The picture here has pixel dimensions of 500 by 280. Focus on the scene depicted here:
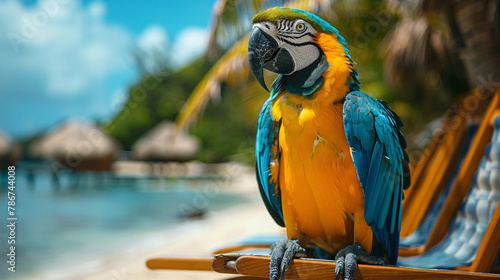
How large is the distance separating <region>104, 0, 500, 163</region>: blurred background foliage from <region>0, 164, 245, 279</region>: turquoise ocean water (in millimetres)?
1911

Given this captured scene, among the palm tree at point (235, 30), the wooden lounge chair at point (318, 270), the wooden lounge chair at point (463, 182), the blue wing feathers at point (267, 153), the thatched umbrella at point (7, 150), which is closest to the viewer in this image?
the wooden lounge chair at point (318, 270)

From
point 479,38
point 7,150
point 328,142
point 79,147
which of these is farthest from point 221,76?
point 79,147

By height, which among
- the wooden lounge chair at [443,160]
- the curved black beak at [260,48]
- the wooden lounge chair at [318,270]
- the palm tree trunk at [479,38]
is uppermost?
the palm tree trunk at [479,38]

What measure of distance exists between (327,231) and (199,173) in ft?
57.5

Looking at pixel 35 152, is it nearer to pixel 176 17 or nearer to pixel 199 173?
pixel 199 173

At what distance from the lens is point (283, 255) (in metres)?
0.95

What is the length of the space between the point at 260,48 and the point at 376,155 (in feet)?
1.30

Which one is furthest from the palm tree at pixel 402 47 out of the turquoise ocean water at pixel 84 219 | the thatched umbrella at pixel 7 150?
the thatched umbrella at pixel 7 150

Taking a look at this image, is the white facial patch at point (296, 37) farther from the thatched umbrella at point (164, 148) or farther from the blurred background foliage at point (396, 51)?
the thatched umbrella at point (164, 148)

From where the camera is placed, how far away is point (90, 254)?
14.1 feet

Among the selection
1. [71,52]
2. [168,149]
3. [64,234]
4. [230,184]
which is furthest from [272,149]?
[71,52]

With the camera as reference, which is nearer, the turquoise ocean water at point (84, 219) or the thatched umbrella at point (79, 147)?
the turquoise ocean water at point (84, 219)

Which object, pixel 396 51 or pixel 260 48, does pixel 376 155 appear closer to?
pixel 260 48

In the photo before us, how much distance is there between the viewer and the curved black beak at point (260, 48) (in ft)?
2.95
